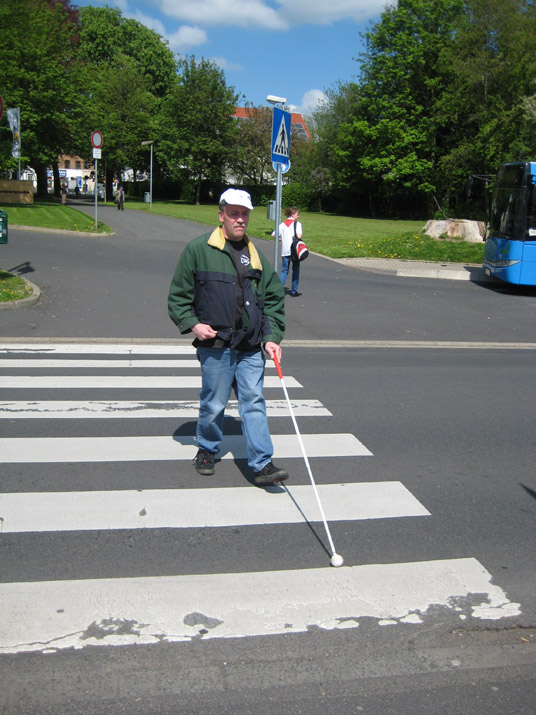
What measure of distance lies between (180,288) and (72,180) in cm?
12084

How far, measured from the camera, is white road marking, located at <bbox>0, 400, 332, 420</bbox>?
6.84 m

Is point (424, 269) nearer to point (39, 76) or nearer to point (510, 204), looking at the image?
point (510, 204)

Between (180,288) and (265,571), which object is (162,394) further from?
(265,571)

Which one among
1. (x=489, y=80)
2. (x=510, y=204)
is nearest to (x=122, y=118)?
(x=489, y=80)

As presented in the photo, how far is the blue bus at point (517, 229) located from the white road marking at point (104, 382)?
11034mm

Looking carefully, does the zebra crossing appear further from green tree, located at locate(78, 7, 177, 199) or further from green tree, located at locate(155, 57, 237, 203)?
green tree, located at locate(155, 57, 237, 203)

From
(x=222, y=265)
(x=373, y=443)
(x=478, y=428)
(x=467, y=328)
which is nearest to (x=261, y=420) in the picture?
(x=222, y=265)

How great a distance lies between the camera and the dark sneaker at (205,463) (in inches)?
212

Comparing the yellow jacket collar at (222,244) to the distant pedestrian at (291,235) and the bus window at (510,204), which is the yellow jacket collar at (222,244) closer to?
the distant pedestrian at (291,235)

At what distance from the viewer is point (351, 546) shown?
4301 mm

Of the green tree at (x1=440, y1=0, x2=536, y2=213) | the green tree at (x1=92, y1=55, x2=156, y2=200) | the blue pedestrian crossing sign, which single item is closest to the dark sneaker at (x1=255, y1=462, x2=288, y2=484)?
the blue pedestrian crossing sign

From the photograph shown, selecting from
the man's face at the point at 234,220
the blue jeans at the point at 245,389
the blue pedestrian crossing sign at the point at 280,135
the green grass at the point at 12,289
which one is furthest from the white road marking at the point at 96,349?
the man's face at the point at 234,220

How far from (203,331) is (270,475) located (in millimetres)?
1113

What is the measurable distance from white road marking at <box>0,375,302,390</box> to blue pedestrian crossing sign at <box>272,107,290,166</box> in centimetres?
534
